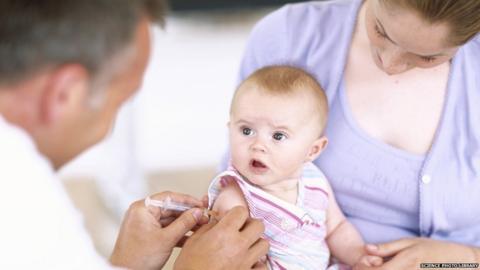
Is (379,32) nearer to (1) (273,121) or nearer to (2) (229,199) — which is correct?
(1) (273,121)

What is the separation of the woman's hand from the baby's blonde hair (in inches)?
10.4

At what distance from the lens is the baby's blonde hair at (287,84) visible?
1307 mm

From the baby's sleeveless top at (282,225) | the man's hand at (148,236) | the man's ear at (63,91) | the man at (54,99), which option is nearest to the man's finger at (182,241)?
the man's hand at (148,236)

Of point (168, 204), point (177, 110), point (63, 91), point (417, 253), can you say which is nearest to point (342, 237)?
point (417, 253)

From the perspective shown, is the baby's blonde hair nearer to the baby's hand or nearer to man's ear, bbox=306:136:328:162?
man's ear, bbox=306:136:328:162

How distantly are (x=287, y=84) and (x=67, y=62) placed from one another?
0.53m

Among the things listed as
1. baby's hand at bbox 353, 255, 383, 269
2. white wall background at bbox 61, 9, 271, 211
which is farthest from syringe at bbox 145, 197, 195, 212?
white wall background at bbox 61, 9, 271, 211

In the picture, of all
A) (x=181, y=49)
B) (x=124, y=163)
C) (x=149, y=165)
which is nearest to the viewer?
(x=124, y=163)

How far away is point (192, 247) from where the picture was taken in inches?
47.3

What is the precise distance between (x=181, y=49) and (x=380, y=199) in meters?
1.91

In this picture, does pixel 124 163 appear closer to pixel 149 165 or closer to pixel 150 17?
pixel 149 165

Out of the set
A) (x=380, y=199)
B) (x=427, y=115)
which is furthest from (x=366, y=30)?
(x=380, y=199)

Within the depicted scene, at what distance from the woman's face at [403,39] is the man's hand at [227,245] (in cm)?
38

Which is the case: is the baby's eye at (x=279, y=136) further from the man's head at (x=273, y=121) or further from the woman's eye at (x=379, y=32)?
the woman's eye at (x=379, y=32)
